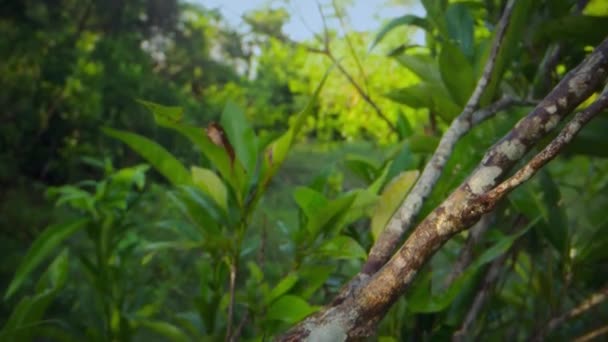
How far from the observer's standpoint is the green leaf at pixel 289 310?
67 centimetres

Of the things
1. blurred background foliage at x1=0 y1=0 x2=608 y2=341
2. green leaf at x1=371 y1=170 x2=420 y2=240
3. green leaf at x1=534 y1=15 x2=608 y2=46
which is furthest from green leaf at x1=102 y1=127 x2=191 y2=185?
green leaf at x1=534 y1=15 x2=608 y2=46

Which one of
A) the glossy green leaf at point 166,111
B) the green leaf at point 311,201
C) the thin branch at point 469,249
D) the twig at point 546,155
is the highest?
the glossy green leaf at point 166,111

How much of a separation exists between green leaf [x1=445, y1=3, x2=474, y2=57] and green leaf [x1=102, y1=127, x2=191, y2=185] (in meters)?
0.44

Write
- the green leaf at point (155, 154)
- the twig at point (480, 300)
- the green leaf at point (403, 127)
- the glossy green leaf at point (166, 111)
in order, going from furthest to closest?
1. the green leaf at point (403, 127)
2. the twig at point (480, 300)
3. the green leaf at point (155, 154)
4. the glossy green leaf at point (166, 111)

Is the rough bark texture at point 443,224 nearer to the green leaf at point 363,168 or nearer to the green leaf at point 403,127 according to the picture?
the green leaf at point 363,168

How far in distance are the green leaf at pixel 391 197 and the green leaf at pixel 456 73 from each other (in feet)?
0.50

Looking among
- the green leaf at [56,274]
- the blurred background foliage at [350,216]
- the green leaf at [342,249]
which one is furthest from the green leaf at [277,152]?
the green leaf at [56,274]

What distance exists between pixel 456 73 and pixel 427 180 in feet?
0.70

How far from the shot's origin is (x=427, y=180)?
596mm

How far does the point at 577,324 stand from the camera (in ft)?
4.09

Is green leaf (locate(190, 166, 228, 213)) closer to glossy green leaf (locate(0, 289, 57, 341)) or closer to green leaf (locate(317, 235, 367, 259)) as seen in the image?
green leaf (locate(317, 235, 367, 259))

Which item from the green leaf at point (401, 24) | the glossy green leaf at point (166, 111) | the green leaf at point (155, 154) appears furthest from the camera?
the green leaf at point (401, 24)

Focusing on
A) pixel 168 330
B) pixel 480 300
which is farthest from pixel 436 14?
pixel 168 330

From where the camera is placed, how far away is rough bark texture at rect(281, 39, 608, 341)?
416 millimetres
